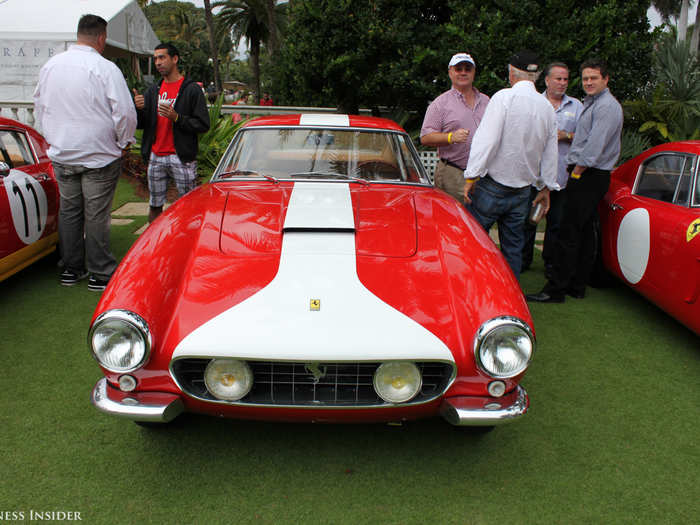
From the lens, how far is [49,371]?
9.80 feet

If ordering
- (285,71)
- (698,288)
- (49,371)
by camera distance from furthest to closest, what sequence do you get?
(285,71)
(698,288)
(49,371)

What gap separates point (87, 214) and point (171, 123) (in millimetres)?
1055

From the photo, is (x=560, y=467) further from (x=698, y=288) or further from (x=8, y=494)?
(x=8, y=494)

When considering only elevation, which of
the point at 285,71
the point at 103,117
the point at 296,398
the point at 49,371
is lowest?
the point at 49,371

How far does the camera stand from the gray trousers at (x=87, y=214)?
13.2ft

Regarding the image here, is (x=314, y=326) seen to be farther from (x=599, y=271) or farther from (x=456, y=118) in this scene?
(x=599, y=271)

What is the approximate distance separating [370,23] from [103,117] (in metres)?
4.98

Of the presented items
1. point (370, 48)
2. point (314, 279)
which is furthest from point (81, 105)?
point (370, 48)

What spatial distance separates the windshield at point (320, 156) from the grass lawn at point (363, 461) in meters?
1.42

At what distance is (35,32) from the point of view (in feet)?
36.4

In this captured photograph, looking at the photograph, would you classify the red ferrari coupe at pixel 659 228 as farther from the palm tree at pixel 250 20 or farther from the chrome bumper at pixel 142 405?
the palm tree at pixel 250 20

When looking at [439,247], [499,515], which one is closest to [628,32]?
[439,247]

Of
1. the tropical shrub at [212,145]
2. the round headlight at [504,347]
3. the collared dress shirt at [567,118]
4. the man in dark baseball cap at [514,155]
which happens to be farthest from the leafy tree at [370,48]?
the round headlight at [504,347]

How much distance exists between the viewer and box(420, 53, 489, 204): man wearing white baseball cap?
161 inches
